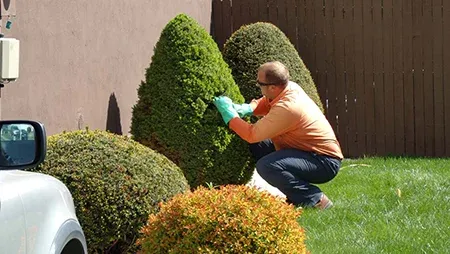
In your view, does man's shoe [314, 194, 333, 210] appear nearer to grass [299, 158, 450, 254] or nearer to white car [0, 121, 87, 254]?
grass [299, 158, 450, 254]

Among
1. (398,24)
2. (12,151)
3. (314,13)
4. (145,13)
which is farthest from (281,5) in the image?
(12,151)

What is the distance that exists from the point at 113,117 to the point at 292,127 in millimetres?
1653

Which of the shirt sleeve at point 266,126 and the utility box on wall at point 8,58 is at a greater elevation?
the utility box on wall at point 8,58

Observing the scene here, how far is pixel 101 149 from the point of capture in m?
6.57

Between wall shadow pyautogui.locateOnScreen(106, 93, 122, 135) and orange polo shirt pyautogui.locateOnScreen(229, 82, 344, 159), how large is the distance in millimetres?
1141

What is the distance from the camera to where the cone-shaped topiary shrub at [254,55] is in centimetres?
1062

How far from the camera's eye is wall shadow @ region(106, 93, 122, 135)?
8755 millimetres

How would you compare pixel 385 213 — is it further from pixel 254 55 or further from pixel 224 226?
pixel 254 55

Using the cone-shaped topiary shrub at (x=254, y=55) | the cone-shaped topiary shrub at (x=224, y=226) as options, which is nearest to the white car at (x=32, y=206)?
the cone-shaped topiary shrub at (x=224, y=226)

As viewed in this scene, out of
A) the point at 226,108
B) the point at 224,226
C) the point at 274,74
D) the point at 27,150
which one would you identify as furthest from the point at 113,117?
the point at 27,150

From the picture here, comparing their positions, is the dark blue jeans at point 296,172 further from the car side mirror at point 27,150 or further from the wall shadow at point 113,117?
the car side mirror at point 27,150

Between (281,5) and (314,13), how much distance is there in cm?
45

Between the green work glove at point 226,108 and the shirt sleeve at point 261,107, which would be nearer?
the green work glove at point 226,108

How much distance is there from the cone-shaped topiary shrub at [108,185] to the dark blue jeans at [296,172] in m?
1.90
